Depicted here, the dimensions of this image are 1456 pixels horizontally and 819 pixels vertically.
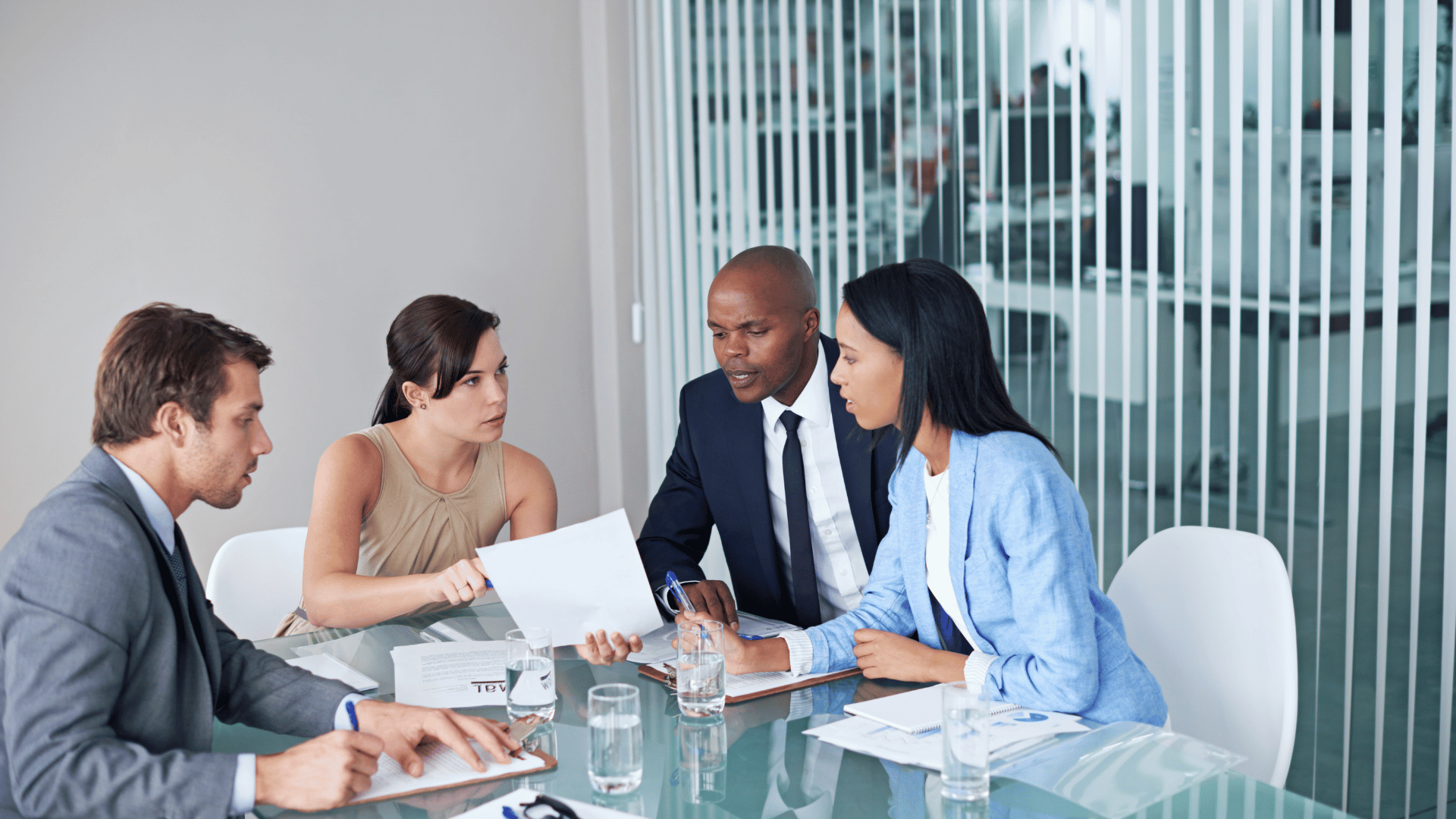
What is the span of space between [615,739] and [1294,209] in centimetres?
176

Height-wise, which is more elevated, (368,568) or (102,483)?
(102,483)

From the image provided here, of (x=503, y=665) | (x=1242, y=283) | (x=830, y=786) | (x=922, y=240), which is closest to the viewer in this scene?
(x=830, y=786)

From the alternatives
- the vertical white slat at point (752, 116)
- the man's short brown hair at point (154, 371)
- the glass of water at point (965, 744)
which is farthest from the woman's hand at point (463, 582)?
the vertical white slat at point (752, 116)

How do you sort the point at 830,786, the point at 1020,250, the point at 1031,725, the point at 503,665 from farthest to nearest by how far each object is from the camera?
the point at 1020,250, the point at 503,665, the point at 1031,725, the point at 830,786

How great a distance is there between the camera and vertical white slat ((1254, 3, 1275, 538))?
2.23 meters

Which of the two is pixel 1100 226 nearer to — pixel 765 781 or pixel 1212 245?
pixel 1212 245

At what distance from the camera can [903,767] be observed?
4.59 ft

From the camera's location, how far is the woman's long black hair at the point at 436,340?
7.72ft

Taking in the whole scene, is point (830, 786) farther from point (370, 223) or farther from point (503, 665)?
point (370, 223)

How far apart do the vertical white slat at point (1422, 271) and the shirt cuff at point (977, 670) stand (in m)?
1.06

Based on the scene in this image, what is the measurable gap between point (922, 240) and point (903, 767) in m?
1.95

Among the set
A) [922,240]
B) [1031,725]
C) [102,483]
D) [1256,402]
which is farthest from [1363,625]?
[102,483]

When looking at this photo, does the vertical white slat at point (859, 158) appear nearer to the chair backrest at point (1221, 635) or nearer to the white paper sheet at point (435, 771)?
the chair backrest at point (1221, 635)

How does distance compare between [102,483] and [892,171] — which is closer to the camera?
[102,483]
